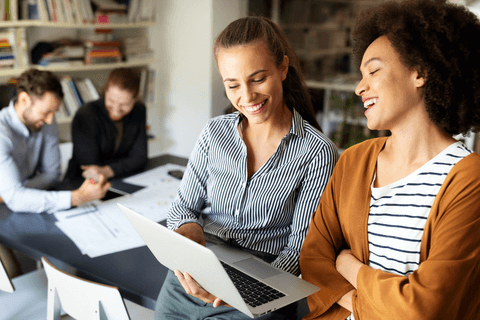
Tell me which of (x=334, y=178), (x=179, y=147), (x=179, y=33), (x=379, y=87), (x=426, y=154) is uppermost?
(x=179, y=33)

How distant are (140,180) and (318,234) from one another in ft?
4.40

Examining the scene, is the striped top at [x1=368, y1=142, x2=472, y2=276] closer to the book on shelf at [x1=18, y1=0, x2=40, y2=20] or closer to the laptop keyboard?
the laptop keyboard

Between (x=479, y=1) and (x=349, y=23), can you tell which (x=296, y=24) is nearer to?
(x=349, y=23)

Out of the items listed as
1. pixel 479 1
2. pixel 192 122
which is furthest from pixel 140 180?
pixel 479 1

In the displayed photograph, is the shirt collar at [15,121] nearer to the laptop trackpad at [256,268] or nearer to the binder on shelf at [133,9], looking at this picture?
the laptop trackpad at [256,268]

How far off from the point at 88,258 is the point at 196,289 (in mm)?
537

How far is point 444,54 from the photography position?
2.98ft

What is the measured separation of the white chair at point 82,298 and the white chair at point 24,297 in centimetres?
20

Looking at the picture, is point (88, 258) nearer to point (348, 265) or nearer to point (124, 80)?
point (348, 265)

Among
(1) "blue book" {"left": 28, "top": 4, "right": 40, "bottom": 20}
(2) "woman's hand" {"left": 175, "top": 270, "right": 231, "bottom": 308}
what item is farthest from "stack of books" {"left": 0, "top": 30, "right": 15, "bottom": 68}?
(2) "woman's hand" {"left": 175, "top": 270, "right": 231, "bottom": 308}

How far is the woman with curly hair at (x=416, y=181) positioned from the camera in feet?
2.86

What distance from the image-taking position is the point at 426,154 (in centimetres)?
97


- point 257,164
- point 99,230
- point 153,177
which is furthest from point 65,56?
point 257,164

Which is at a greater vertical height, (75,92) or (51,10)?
(51,10)
